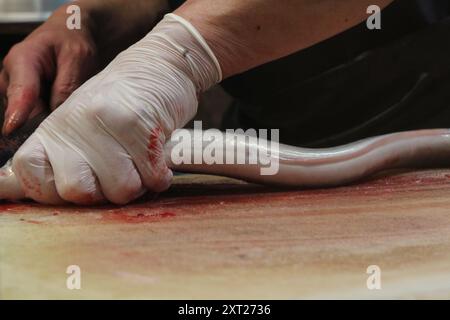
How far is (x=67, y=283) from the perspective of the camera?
977mm

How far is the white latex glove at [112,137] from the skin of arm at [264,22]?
0.11 meters

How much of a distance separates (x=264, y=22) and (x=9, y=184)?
0.76 m

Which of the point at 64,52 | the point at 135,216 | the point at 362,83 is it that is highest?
the point at 362,83

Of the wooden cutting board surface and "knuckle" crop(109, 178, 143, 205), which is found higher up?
"knuckle" crop(109, 178, 143, 205)

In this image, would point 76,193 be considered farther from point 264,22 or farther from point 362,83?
point 362,83

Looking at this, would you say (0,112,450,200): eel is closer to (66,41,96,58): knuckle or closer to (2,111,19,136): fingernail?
(2,111,19,136): fingernail

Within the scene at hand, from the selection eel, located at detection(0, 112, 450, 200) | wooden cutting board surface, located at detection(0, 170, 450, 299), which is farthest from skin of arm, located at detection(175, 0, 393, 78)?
wooden cutting board surface, located at detection(0, 170, 450, 299)

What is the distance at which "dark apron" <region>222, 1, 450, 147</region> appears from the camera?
251 centimetres

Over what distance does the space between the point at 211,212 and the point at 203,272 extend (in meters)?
0.42

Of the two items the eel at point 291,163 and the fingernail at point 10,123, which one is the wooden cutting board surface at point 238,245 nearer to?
the eel at point 291,163

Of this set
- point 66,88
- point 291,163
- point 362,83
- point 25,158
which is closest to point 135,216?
point 25,158

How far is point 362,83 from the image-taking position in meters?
2.59

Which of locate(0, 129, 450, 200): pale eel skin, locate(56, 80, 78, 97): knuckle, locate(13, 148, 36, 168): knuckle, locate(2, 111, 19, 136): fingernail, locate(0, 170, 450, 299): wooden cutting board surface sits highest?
locate(56, 80, 78, 97): knuckle

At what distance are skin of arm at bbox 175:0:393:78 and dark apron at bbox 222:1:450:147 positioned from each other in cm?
87
